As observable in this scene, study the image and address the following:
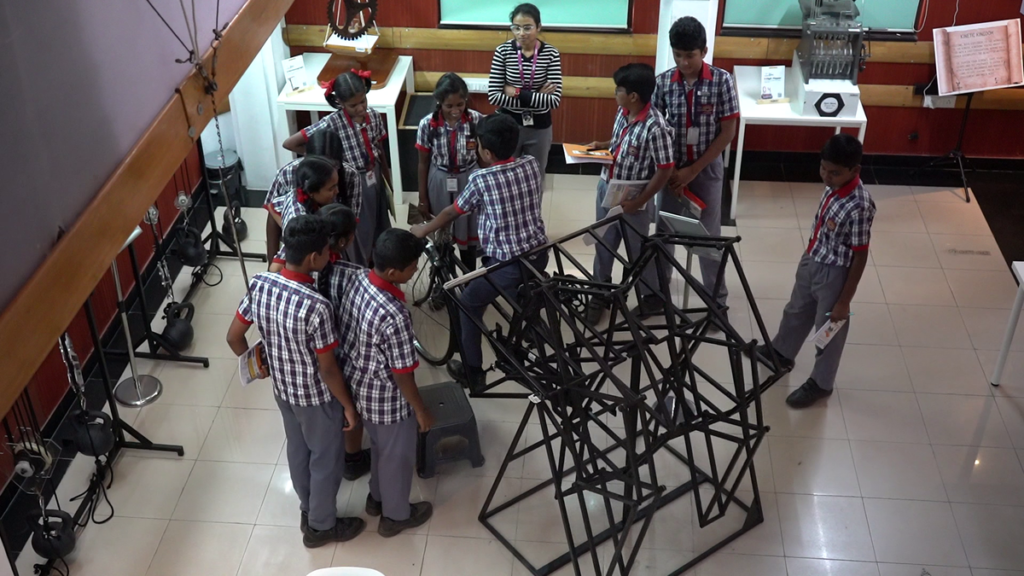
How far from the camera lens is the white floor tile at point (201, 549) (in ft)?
13.5

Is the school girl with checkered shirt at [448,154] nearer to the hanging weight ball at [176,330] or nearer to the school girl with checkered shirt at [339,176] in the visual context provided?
the school girl with checkered shirt at [339,176]

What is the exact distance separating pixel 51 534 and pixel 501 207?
241 centimetres

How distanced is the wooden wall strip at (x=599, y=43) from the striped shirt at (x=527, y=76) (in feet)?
4.04

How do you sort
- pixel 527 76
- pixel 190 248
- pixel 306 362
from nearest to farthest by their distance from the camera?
1. pixel 306 362
2. pixel 190 248
3. pixel 527 76

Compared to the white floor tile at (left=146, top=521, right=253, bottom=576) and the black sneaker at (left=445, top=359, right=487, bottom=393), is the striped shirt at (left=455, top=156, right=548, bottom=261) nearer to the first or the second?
the black sneaker at (left=445, top=359, right=487, bottom=393)

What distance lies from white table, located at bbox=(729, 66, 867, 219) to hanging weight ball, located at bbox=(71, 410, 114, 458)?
4173 mm

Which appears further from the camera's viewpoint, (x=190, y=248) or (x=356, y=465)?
Answer: (x=190, y=248)

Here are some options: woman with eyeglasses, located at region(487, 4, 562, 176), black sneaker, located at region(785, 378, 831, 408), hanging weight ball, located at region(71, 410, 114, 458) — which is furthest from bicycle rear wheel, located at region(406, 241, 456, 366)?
black sneaker, located at region(785, 378, 831, 408)

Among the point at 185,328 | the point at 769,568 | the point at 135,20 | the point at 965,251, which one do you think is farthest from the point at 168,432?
the point at 965,251

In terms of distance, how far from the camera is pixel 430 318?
5.72 m

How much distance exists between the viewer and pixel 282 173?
15.3ft

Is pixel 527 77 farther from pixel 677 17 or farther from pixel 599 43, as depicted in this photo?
pixel 599 43

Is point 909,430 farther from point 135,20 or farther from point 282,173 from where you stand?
point 135,20

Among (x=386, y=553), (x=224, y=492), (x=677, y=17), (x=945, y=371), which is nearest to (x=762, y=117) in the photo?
(x=677, y=17)
